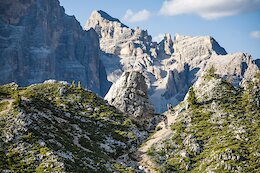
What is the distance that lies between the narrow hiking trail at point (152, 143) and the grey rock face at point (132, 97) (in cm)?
1055

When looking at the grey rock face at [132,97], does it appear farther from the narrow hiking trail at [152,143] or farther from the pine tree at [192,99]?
the pine tree at [192,99]

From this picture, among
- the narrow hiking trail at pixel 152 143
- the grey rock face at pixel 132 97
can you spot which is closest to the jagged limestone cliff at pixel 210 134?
the narrow hiking trail at pixel 152 143

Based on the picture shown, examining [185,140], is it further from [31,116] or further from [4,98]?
[4,98]

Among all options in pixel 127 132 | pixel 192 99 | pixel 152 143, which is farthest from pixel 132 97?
pixel 152 143

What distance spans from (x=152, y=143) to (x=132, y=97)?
2951cm

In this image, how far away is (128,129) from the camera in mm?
92125

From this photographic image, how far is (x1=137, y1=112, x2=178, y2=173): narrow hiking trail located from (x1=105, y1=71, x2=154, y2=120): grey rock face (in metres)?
10.5

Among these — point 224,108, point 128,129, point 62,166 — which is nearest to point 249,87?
point 224,108

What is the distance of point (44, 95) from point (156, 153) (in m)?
31.8

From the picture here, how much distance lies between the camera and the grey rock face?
111 meters

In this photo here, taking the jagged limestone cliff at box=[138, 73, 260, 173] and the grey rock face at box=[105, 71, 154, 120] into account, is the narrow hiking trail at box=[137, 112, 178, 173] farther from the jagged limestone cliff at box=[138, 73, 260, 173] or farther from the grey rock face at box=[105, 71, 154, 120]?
the grey rock face at box=[105, 71, 154, 120]

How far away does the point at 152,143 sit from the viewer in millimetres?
86375

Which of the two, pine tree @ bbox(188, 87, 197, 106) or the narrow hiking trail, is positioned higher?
pine tree @ bbox(188, 87, 197, 106)

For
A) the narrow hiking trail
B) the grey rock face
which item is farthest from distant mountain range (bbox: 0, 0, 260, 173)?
the grey rock face
